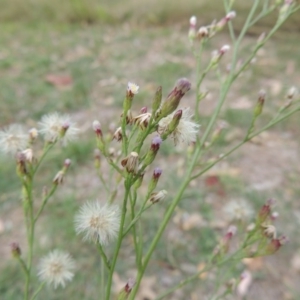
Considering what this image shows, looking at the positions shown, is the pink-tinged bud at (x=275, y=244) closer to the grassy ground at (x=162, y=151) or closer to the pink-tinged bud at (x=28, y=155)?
the grassy ground at (x=162, y=151)

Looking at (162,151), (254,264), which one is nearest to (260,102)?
(254,264)

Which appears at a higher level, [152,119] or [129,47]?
[129,47]

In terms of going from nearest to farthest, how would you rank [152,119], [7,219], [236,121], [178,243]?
[152,119] → [178,243] → [7,219] → [236,121]

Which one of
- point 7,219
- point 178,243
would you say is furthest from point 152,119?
point 7,219

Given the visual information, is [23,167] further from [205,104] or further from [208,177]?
[205,104]

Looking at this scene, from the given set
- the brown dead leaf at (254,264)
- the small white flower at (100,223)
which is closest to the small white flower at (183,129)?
the small white flower at (100,223)
